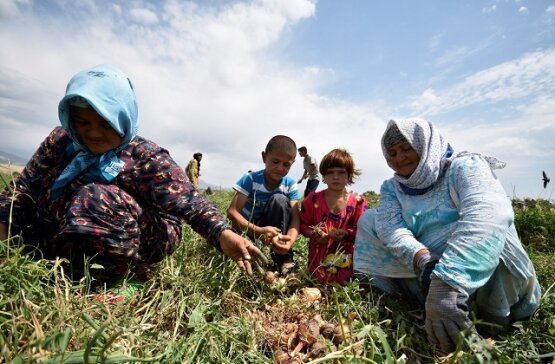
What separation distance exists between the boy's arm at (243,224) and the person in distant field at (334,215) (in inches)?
14.7

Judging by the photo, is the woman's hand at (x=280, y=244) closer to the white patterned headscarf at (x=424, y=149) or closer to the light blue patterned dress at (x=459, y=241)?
the light blue patterned dress at (x=459, y=241)

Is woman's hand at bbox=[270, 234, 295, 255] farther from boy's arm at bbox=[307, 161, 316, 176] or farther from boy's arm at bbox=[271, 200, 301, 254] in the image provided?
boy's arm at bbox=[307, 161, 316, 176]

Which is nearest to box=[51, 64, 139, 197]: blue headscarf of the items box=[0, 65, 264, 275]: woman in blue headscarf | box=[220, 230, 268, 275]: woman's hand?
box=[0, 65, 264, 275]: woman in blue headscarf

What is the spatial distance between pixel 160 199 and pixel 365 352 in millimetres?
1227

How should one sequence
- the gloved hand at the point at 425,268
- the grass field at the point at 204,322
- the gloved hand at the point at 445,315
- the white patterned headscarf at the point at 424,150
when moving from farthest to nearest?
the white patterned headscarf at the point at 424,150
the gloved hand at the point at 425,268
the gloved hand at the point at 445,315
the grass field at the point at 204,322

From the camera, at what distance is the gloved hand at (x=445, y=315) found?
1425mm

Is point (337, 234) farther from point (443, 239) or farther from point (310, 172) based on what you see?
point (310, 172)

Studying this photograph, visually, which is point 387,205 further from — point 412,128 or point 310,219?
point 310,219

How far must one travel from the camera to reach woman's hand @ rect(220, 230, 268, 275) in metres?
1.65

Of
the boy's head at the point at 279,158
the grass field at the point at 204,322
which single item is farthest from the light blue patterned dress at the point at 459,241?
the boy's head at the point at 279,158

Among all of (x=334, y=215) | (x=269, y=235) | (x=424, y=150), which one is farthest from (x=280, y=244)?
(x=424, y=150)

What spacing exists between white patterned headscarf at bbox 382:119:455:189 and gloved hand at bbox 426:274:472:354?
0.62m

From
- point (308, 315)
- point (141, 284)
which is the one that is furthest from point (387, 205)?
point (141, 284)

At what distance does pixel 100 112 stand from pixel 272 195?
1.56m
